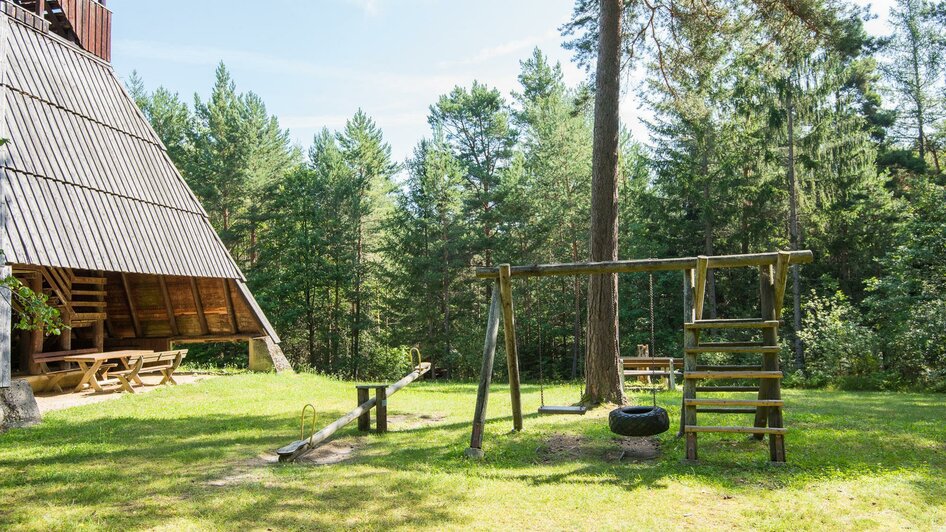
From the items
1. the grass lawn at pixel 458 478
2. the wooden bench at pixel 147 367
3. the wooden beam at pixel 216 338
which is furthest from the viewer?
the wooden beam at pixel 216 338

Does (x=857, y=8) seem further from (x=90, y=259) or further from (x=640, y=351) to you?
(x=90, y=259)

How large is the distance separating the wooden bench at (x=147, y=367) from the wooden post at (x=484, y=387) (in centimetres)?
687

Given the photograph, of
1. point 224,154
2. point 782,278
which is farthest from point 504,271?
point 224,154

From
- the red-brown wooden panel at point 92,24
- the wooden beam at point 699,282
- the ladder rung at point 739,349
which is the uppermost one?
the red-brown wooden panel at point 92,24

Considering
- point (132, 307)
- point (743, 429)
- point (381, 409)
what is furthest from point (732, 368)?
point (132, 307)

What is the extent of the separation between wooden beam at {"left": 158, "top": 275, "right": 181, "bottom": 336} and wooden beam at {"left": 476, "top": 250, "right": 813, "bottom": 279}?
10036 mm

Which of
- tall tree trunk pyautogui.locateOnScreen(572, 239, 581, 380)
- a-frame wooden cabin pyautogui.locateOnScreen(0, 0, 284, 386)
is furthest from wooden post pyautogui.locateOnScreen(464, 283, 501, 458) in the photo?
tall tree trunk pyautogui.locateOnScreen(572, 239, 581, 380)

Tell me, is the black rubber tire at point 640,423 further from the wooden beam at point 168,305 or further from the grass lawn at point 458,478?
the wooden beam at point 168,305

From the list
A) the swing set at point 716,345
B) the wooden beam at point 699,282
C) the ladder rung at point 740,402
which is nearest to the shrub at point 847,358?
the swing set at point 716,345

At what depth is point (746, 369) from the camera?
6.01 m

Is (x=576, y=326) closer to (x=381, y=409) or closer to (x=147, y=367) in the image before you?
(x=147, y=367)

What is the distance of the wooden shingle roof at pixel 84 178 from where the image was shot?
363 inches

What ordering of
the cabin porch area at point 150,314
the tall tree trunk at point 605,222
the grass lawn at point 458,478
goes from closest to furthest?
1. the grass lawn at point 458,478
2. the tall tree trunk at point 605,222
3. the cabin porch area at point 150,314

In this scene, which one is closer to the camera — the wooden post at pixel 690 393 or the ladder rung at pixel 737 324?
the wooden post at pixel 690 393
